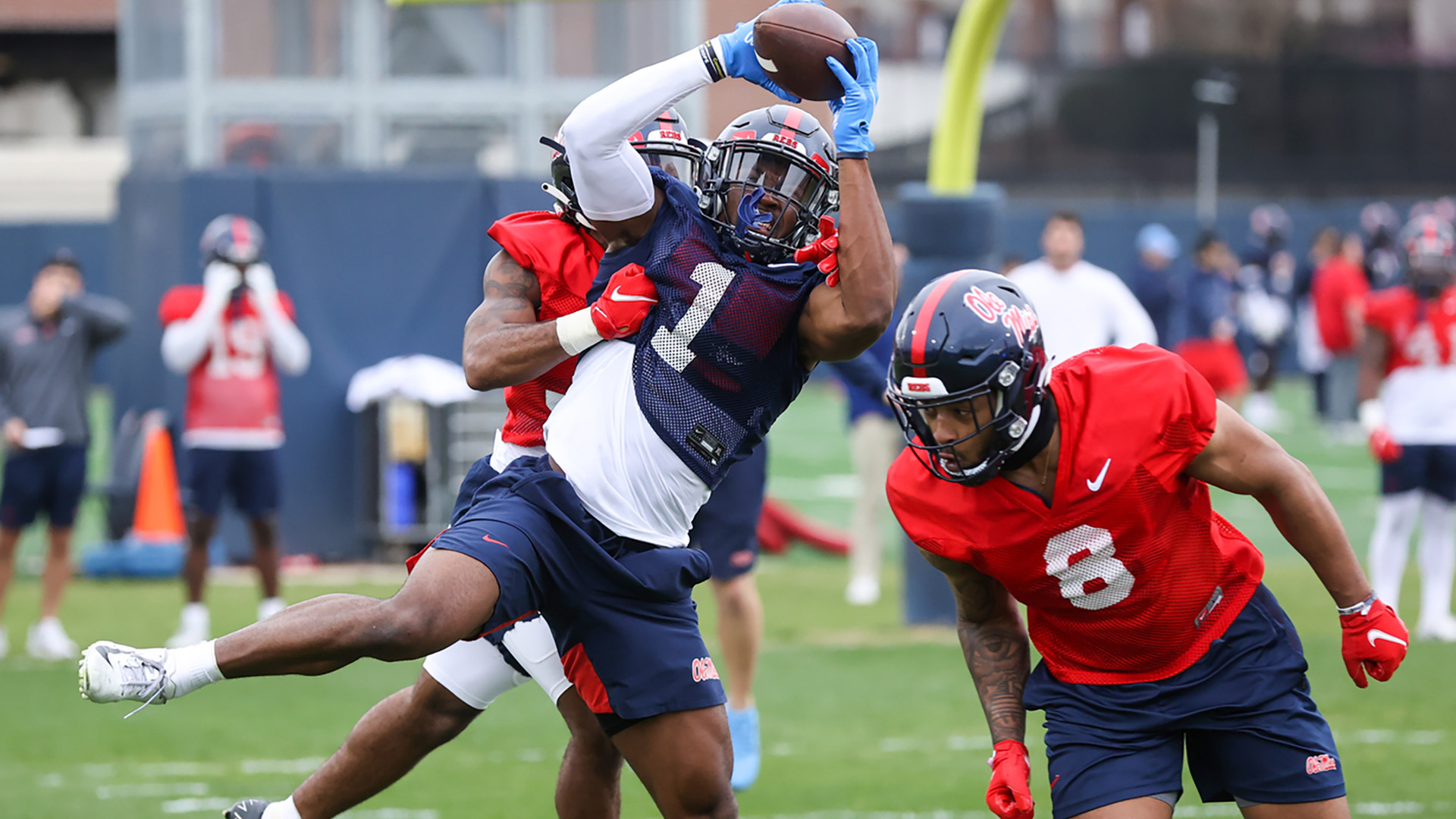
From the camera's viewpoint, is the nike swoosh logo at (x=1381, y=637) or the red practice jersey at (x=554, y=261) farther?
the red practice jersey at (x=554, y=261)

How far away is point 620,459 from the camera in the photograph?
12.8 ft

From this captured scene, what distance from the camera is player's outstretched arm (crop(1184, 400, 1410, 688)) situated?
351 cm

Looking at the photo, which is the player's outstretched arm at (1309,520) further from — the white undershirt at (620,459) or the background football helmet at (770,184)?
the white undershirt at (620,459)

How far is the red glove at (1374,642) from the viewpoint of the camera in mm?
3619

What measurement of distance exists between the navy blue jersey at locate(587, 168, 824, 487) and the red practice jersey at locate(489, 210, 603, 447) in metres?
0.29

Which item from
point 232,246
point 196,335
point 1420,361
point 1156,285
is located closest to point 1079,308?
point 1420,361

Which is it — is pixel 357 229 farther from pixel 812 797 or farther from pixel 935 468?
pixel 935 468

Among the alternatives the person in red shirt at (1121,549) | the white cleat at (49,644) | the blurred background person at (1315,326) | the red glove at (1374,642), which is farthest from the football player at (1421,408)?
the blurred background person at (1315,326)

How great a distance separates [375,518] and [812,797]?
6579 millimetres

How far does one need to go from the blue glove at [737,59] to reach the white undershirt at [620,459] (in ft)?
2.29

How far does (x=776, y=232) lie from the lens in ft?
12.8

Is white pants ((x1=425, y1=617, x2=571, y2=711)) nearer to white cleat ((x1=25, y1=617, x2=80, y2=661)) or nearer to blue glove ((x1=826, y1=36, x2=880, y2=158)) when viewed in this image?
blue glove ((x1=826, y1=36, x2=880, y2=158))

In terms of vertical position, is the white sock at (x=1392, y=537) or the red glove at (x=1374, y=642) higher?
the red glove at (x=1374, y=642)

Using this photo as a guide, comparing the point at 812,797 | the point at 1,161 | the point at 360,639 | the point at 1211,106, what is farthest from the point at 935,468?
the point at 1,161
